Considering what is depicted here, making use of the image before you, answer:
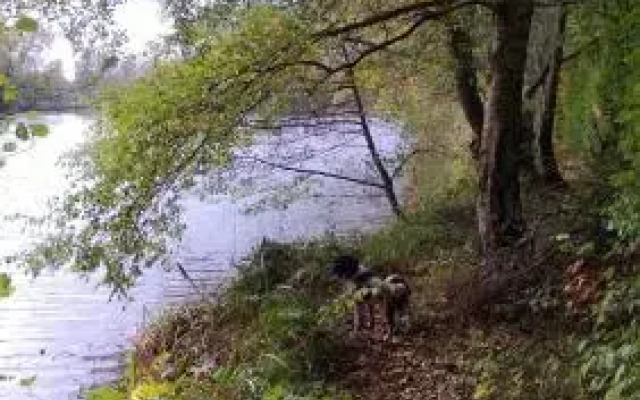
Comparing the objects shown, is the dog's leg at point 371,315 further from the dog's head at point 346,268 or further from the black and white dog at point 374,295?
the dog's head at point 346,268

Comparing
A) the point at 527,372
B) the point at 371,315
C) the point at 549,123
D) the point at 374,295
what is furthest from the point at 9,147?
the point at 549,123

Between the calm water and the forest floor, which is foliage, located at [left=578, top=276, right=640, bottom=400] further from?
the calm water

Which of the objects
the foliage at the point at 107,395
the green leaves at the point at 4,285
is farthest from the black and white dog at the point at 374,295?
the green leaves at the point at 4,285

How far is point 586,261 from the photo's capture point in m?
9.77

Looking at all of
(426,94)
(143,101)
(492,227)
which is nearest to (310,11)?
(143,101)

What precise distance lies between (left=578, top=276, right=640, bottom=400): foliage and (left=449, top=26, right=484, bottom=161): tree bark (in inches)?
312

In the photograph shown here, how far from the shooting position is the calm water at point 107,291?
1727 cm

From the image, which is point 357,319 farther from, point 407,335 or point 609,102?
point 609,102

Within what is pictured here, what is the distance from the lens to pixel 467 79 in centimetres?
1731

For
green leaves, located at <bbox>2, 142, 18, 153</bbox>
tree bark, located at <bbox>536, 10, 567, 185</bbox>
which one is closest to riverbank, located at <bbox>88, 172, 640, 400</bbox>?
tree bark, located at <bbox>536, 10, 567, 185</bbox>

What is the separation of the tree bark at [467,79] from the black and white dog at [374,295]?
412 cm

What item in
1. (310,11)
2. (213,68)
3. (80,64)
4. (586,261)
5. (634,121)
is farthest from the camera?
(80,64)

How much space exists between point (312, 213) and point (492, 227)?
14954mm

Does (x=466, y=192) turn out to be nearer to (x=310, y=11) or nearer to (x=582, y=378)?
(x=310, y=11)
